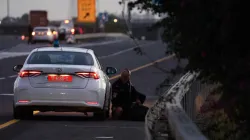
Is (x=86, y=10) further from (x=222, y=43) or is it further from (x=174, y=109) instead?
(x=222, y=43)

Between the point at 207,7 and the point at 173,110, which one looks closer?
the point at 207,7

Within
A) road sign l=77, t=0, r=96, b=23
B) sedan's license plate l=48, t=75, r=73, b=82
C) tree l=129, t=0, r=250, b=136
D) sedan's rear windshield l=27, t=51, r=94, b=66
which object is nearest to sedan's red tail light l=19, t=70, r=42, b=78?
sedan's license plate l=48, t=75, r=73, b=82

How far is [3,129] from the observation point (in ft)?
50.0

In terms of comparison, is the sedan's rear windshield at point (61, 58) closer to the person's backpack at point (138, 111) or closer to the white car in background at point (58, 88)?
the white car in background at point (58, 88)

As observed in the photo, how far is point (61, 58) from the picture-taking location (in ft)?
55.7

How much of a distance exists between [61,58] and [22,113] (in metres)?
1.35

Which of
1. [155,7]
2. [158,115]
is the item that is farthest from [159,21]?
[158,115]

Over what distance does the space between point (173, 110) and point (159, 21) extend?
3904 millimetres

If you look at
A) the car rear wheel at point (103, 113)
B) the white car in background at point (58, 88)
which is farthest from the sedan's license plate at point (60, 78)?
the car rear wheel at point (103, 113)

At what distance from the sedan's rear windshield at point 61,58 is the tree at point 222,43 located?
11272mm

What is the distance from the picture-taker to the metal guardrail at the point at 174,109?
10.7 metres

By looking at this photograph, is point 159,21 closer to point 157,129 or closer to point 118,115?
point 157,129

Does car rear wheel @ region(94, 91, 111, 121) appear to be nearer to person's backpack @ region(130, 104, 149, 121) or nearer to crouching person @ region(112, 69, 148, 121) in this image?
crouching person @ region(112, 69, 148, 121)

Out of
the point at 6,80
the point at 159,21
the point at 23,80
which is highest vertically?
the point at 159,21
